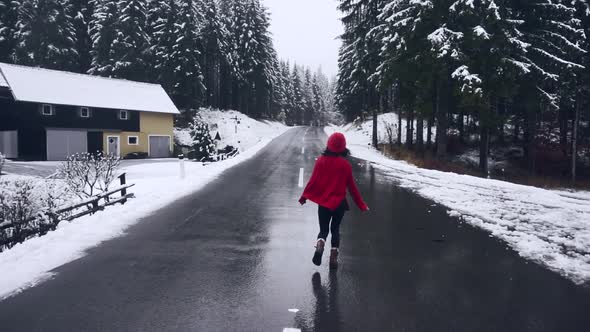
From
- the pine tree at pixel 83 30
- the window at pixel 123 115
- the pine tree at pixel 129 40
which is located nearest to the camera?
the window at pixel 123 115

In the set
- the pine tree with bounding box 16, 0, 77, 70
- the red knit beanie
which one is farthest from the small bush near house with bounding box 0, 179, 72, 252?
the pine tree with bounding box 16, 0, 77, 70

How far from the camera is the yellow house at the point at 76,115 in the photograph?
30.9 meters

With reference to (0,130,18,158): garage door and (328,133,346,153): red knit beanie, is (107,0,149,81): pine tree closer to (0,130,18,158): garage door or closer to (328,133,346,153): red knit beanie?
(0,130,18,158): garage door

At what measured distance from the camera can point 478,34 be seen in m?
16.7

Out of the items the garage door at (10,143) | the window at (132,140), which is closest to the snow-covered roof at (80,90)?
the window at (132,140)

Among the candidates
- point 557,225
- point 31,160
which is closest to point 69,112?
point 31,160

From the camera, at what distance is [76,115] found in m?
33.5

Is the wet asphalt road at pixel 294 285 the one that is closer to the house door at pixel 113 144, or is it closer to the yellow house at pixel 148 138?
the house door at pixel 113 144

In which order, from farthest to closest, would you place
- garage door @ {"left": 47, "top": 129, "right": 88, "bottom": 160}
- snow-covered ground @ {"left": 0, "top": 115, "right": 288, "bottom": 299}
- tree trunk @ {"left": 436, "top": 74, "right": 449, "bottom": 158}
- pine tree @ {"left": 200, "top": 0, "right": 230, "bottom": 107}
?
pine tree @ {"left": 200, "top": 0, "right": 230, "bottom": 107}, garage door @ {"left": 47, "top": 129, "right": 88, "bottom": 160}, tree trunk @ {"left": 436, "top": 74, "right": 449, "bottom": 158}, snow-covered ground @ {"left": 0, "top": 115, "right": 288, "bottom": 299}

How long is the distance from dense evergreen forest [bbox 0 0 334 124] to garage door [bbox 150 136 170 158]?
10305 millimetres

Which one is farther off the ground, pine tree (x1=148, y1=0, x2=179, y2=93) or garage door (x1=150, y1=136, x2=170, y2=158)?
pine tree (x1=148, y1=0, x2=179, y2=93)

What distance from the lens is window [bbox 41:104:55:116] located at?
31598mm

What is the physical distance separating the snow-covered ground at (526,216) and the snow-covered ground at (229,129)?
103 ft

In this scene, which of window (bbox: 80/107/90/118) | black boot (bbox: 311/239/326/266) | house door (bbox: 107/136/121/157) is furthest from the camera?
house door (bbox: 107/136/121/157)
